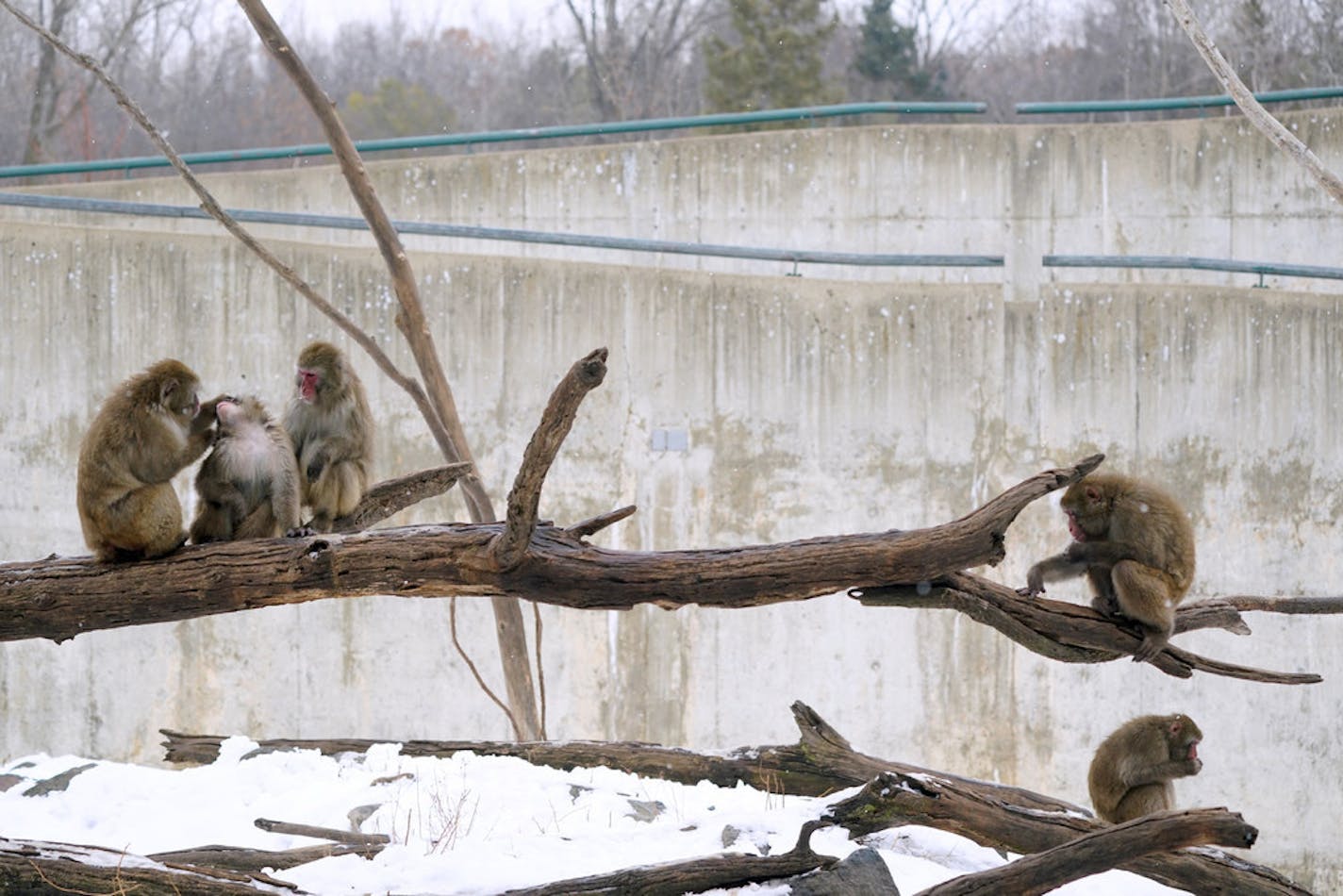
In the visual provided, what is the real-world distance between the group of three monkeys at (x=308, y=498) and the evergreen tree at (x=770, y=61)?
1218 centimetres

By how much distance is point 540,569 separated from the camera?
16.7 ft

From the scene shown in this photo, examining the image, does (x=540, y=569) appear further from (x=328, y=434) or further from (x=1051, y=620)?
(x=1051, y=620)

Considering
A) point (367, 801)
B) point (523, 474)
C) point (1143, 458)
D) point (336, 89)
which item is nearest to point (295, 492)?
point (523, 474)

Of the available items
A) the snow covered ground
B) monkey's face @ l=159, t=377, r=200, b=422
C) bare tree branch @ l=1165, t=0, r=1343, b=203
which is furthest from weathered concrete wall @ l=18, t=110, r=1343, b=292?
monkey's face @ l=159, t=377, r=200, b=422

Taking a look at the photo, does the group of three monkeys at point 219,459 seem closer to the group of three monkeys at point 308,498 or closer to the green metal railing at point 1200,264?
the group of three monkeys at point 308,498

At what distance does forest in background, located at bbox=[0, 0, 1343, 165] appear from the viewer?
18125 millimetres

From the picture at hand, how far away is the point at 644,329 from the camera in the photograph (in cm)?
1085

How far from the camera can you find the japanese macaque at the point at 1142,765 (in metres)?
6.48

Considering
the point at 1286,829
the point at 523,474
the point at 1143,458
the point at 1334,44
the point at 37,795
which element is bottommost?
the point at 1286,829

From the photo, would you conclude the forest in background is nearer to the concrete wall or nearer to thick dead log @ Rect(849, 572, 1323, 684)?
the concrete wall

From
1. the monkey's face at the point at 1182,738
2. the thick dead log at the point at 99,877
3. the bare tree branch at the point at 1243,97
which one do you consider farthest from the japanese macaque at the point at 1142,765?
the thick dead log at the point at 99,877

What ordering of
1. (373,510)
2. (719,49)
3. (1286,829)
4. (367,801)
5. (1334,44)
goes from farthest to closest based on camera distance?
(719,49)
(1334,44)
(1286,829)
(367,801)
(373,510)

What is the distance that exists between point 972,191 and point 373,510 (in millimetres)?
6799

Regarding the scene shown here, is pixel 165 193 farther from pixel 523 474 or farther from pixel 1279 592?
pixel 1279 592
